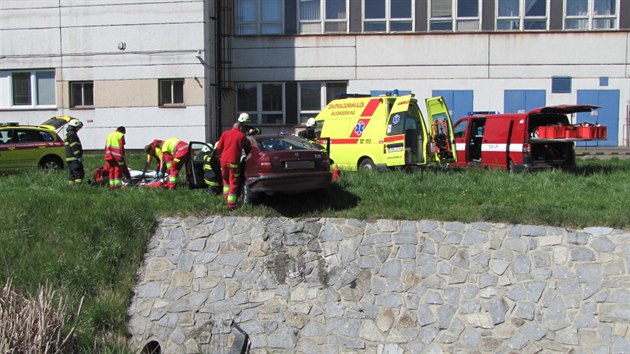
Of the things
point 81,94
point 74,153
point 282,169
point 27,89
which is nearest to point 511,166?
point 282,169

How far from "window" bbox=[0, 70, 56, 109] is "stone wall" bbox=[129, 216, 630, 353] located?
57.6ft

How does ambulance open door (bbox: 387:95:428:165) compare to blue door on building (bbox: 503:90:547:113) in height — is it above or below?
below

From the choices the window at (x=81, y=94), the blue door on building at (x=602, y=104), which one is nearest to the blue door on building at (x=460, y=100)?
the blue door on building at (x=602, y=104)

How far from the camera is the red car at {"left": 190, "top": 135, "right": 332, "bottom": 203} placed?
1023cm

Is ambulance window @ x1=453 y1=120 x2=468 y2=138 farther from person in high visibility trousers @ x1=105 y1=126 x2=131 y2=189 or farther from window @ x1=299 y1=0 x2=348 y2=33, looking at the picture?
window @ x1=299 y1=0 x2=348 y2=33

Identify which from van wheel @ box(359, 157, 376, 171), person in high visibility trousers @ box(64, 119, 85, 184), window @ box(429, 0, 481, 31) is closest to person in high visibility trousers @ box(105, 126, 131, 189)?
person in high visibility trousers @ box(64, 119, 85, 184)

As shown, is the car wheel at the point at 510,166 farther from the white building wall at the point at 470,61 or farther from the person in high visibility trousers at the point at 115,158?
the white building wall at the point at 470,61

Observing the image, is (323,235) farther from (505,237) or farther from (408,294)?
(505,237)

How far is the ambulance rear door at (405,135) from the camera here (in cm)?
1405

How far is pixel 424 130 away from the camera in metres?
14.3

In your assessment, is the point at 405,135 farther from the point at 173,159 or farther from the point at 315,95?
the point at 315,95

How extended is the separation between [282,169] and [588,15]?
2039cm

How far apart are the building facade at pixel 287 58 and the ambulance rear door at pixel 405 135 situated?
11.0 m

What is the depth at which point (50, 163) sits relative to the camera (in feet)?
57.2
